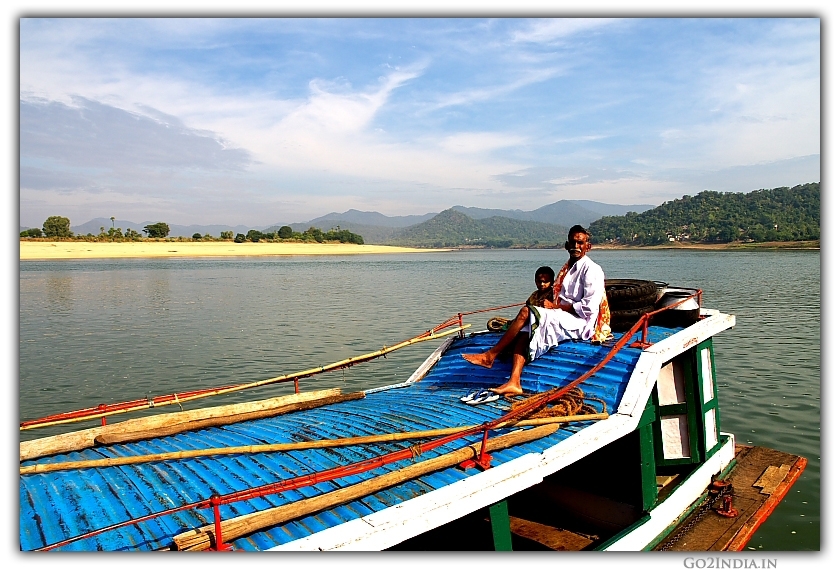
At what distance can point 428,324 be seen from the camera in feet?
76.6

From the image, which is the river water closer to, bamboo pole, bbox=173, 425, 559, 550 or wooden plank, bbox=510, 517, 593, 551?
wooden plank, bbox=510, 517, 593, 551

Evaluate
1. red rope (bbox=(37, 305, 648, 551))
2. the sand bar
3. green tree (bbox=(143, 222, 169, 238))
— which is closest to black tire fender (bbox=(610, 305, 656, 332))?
red rope (bbox=(37, 305, 648, 551))

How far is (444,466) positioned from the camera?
4773mm

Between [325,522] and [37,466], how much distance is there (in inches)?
104

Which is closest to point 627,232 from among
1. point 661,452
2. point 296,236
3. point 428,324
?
point 296,236

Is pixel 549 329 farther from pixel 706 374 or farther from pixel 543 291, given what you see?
pixel 706 374

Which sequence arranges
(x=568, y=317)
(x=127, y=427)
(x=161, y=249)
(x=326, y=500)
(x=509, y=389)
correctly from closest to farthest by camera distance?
(x=326, y=500) → (x=127, y=427) → (x=509, y=389) → (x=568, y=317) → (x=161, y=249)

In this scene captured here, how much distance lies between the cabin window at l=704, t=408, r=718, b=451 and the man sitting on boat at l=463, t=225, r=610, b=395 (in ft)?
6.77

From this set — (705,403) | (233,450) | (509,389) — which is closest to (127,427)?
(233,450)

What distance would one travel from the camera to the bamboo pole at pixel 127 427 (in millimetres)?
5422

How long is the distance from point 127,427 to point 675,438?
21.9 feet

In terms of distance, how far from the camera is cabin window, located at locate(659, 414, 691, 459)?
312 inches

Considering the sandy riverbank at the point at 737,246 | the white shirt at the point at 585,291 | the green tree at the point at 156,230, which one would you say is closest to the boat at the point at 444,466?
the white shirt at the point at 585,291

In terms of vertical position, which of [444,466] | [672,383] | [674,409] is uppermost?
[444,466]
